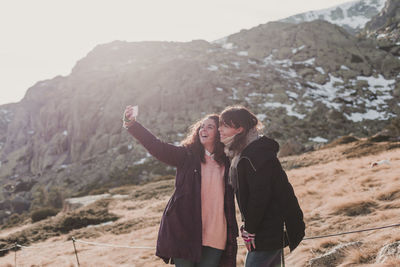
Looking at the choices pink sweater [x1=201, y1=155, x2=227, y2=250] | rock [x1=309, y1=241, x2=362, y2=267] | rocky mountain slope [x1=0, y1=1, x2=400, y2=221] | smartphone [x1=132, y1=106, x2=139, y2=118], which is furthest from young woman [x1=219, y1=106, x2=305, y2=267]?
rocky mountain slope [x1=0, y1=1, x2=400, y2=221]

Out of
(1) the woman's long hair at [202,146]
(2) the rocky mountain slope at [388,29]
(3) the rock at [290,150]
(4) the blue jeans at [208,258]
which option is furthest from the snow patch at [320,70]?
(4) the blue jeans at [208,258]

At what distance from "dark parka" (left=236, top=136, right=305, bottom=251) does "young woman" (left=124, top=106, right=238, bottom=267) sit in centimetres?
39

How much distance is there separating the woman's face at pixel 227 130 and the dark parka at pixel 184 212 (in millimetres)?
353

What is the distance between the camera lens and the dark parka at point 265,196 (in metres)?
2.41

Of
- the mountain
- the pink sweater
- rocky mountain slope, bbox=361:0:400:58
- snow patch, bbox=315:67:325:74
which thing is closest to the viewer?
the pink sweater

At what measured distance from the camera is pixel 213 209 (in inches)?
113

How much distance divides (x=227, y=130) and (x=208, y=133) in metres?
0.30

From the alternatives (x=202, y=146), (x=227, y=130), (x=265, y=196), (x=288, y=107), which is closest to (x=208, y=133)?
(x=202, y=146)

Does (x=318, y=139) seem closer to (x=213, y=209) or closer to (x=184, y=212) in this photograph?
(x=213, y=209)

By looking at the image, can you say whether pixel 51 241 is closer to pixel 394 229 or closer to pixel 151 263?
pixel 151 263

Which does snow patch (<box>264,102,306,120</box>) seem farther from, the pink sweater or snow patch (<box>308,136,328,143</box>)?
the pink sweater

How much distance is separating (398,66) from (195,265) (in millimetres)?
93922

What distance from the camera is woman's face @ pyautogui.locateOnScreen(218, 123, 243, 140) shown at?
275 cm

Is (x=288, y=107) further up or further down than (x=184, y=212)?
further down
